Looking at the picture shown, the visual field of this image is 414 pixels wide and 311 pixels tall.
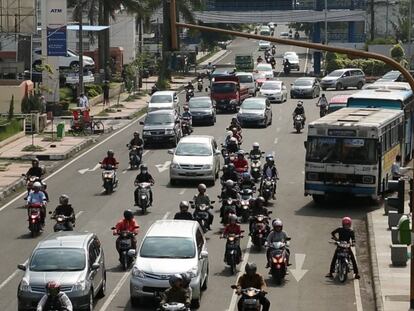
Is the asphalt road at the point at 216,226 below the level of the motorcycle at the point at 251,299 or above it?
below

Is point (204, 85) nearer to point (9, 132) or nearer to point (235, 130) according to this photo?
point (9, 132)

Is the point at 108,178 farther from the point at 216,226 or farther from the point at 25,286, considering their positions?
the point at 25,286

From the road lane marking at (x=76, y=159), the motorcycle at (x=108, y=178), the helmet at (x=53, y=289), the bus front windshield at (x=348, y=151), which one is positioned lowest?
the road lane marking at (x=76, y=159)

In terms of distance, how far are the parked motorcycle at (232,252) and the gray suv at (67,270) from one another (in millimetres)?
3692

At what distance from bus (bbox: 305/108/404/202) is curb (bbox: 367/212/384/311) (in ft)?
3.80

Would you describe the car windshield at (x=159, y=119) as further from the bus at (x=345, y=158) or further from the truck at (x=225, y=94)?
the truck at (x=225, y=94)

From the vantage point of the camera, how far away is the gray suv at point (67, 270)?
2156 cm

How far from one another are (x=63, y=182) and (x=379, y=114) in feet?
38.0

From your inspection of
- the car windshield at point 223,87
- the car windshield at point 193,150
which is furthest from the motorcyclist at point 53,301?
the car windshield at point 223,87

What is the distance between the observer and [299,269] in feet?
90.1

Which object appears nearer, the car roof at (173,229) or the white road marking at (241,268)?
the white road marking at (241,268)

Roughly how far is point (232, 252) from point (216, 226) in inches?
248

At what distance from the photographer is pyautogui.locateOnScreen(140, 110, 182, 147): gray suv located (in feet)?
164

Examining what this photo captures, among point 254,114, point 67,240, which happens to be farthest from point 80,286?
point 254,114
